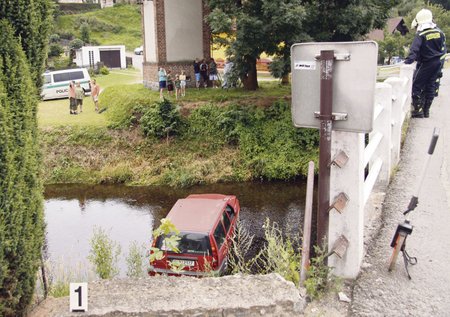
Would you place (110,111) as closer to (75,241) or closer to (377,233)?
(75,241)

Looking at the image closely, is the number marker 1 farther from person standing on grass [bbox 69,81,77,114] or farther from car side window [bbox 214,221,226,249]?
person standing on grass [bbox 69,81,77,114]

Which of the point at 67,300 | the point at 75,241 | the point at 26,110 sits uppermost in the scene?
the point at 26,110

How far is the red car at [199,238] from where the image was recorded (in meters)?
10.2

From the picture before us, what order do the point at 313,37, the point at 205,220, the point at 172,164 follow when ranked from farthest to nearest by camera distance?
the point at 172,164, the point at 313,37, the point at 205,220

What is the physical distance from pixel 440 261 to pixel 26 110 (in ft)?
12.6

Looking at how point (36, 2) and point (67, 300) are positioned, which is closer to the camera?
point (67, 300)

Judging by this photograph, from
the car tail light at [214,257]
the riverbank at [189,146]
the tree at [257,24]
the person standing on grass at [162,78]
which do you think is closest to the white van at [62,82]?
the riverbank at [189,146]

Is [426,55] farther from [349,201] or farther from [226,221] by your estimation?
[349,201]

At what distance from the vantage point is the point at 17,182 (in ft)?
12.6

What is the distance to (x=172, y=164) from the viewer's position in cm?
2119

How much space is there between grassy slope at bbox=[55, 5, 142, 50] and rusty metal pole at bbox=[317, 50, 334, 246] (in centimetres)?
5884

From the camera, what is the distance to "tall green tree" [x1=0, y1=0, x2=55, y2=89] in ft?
13.1

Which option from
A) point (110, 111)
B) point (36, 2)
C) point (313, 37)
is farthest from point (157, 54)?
point (36, 2)

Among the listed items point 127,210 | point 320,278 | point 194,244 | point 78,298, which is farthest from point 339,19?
point 78,298
